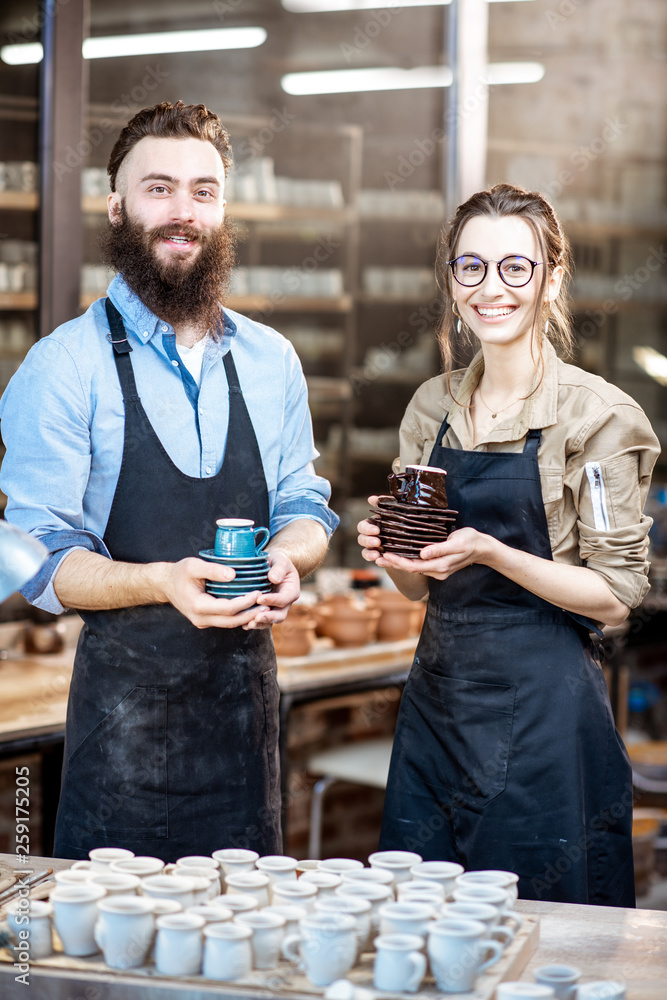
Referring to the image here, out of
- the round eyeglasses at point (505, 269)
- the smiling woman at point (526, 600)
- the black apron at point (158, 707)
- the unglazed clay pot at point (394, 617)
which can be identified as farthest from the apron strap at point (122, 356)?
the unglazed clay pot at point (394, 617)

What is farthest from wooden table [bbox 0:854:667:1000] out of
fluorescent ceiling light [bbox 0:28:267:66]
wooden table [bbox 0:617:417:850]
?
fluorescent ceiling light [bbox 0:28:267:66]

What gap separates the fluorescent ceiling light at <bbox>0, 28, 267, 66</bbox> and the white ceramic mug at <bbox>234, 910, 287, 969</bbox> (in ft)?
11.4

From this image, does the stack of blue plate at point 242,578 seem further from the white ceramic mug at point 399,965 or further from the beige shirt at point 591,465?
the white ceramic mug at point 399,965

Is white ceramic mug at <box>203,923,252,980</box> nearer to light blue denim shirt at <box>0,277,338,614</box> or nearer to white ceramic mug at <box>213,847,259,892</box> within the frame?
white ceramic mug at <box>213,847,259,892</box>

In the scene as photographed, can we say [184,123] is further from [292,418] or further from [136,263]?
[292,418]

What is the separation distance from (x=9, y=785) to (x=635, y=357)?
4.21m

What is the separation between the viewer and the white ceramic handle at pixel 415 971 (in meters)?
1.35

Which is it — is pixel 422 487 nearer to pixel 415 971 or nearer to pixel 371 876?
pixel 371 876

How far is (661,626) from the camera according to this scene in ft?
17.2

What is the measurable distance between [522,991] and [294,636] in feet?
7.43

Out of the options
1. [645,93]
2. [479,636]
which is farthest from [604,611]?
[645,93]

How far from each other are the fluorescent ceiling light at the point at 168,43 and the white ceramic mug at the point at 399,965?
3.56m

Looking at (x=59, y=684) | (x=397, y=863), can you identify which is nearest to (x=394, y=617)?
(x=59, y=684)

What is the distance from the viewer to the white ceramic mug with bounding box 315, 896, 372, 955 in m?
1.42
